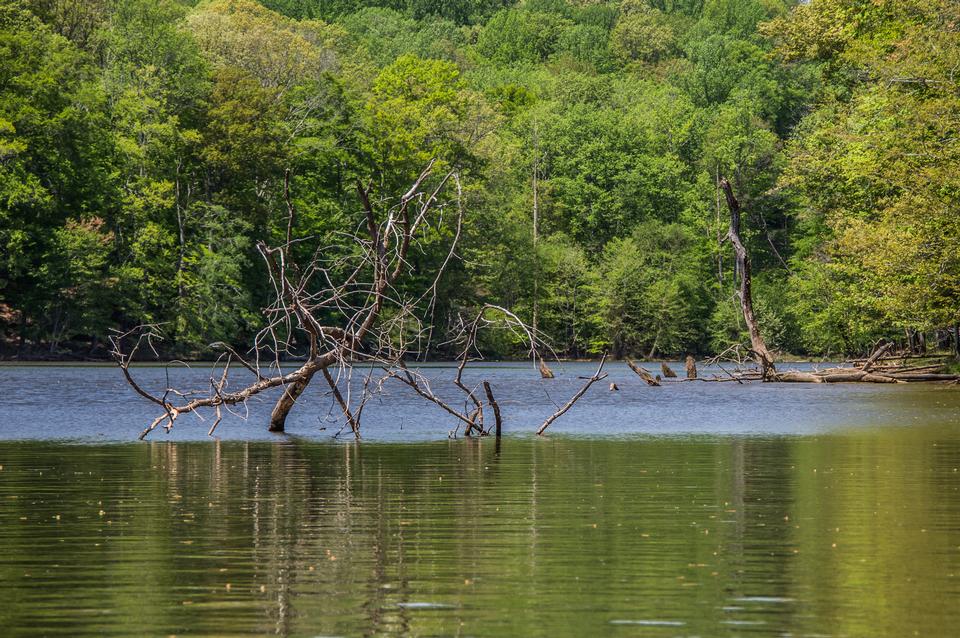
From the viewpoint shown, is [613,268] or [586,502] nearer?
[586,502]

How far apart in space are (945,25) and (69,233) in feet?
127

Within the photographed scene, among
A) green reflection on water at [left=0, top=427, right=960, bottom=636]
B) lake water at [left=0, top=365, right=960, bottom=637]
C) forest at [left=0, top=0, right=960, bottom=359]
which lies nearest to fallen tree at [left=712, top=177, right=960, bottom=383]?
forest at [left=0, top=0, right=960, bottom=359]

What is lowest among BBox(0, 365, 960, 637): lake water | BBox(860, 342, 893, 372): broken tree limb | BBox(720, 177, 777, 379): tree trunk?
BBox(0, 365, 960, 637): lake water

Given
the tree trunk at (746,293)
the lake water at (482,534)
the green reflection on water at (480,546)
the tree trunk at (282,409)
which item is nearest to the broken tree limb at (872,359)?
the tree trunk at (746,293)

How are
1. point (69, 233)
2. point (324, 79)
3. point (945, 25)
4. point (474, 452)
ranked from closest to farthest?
point (474, 452) < point (945, 25) < point (69, 233) < point (324, 79)

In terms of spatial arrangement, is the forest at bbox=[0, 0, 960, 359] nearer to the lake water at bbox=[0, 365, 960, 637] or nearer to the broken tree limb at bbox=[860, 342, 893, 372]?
the broken tree limb at bbox=[860, 342, 893, 372]

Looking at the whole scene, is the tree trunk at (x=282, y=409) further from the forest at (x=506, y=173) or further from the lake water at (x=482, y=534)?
the forest at (x=506, y=173)

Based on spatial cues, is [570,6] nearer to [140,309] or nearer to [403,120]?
[403,120]

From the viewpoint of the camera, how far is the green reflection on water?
937cm

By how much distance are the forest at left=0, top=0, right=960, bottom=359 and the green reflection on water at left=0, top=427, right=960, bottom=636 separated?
79.4 ft

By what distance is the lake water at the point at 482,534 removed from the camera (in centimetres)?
944

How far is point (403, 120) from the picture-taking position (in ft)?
267

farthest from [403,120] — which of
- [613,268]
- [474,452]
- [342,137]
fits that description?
[474,452]

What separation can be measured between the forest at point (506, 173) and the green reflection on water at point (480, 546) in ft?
79.4
